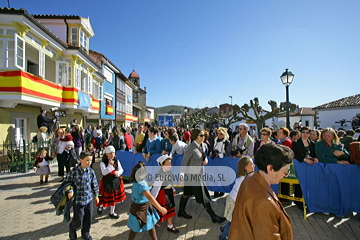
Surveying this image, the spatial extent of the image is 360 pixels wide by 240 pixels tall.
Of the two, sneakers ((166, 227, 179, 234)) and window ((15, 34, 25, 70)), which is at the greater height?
window ((15, 34, 25, 70))

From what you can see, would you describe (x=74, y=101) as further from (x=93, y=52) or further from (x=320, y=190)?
(x=320, y=190)

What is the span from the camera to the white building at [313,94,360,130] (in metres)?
22.5

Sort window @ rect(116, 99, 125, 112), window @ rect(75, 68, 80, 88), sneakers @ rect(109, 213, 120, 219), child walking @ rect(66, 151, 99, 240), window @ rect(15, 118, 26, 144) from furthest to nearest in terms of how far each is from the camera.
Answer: window @ rect(116, 99, 125, 112), window @ rect(75, 68, 80, 88), window @ rect(15, 118, 26, 144), sneakers @ rect(109, 213, 120, 219), child walking @ rect(66, 151, 99, 240)

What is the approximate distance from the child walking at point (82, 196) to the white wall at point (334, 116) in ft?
87.5

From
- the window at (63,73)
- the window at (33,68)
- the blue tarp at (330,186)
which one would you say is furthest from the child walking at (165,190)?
the window at (33,68)

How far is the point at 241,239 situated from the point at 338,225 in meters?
3.67

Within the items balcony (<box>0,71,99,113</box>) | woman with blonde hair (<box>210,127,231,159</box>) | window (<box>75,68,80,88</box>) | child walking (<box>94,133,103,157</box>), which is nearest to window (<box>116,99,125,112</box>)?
window (<box>75,68,80,88</box>)

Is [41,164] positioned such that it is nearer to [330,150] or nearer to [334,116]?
[330,150]

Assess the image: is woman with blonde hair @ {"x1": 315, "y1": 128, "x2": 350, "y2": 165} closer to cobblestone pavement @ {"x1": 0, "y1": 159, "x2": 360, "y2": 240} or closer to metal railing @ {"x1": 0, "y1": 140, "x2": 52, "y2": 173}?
cobblestone pavement @ {"x1": 0, "y1": 159, "x2": 360, "y2": 240}

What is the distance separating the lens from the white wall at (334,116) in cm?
2261

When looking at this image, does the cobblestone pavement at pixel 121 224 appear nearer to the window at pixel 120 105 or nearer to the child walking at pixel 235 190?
the child walking at pixel 235 190

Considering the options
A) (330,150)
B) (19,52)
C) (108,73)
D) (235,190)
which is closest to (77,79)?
(19,52)

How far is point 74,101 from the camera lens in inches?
531

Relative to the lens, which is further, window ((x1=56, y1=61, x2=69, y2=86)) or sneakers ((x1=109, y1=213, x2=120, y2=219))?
window ((x1=56, y1=61, x2=69, y2=86))
